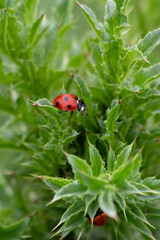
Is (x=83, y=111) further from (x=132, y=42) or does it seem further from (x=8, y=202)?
(x=8, y=202)

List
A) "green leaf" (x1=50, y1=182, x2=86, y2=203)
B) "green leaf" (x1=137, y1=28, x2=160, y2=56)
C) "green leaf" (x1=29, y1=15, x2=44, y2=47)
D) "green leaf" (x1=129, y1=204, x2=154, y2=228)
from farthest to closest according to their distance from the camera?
"green leaf" (x1=29, y1=15, x2=44, y2=47) < "green leaf" (x1=137, y1=28, x2=160, y2=56) < "green leaf" (x1=129, y1=204, x2=154, y2=228) < "green leaf" (x1=50, y1=182, x2=86, y2=203)

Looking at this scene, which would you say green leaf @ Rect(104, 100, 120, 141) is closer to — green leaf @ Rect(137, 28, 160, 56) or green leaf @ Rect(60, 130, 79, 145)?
green leaf @ Rect(60, 130, 79, 145)

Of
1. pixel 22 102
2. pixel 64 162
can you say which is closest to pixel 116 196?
pixel 64 162

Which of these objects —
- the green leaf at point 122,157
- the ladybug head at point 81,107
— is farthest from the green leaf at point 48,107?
the green leaf at point 122,157

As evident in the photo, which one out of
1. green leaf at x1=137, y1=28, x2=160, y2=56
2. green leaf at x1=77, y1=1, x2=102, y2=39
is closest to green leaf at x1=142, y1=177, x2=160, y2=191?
green leaf at x1=137, y1=28, x2=160, y2=56

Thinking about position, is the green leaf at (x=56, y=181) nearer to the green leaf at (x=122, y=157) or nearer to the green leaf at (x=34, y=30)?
the green leaf at (x=122, y=157)

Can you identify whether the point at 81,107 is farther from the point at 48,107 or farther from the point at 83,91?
the point at 48,107
